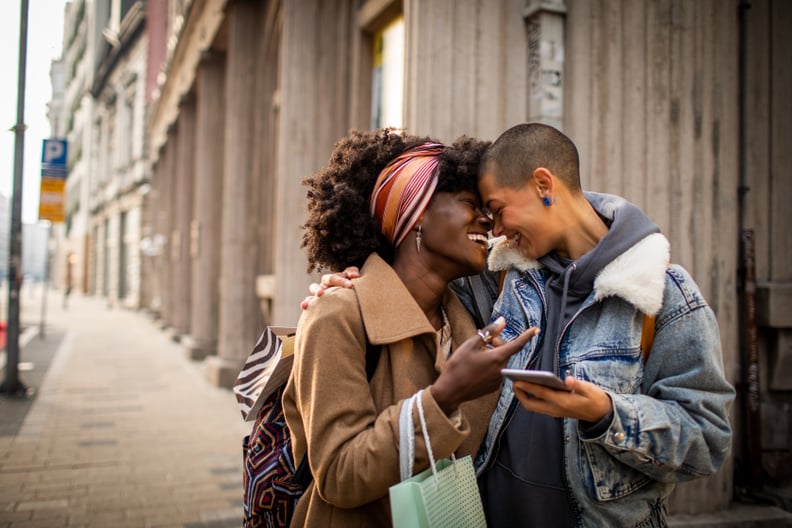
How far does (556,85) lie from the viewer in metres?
4.48

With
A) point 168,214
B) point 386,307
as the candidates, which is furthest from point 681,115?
point 168,214

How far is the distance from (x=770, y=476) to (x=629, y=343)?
350cm

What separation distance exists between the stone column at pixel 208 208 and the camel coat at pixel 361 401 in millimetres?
11012

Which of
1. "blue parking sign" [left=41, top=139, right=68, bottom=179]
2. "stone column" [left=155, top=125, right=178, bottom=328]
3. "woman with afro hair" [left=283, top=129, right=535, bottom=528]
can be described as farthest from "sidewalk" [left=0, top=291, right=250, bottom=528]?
"stone column" [left=155, top=125, right=178, bottom=328]

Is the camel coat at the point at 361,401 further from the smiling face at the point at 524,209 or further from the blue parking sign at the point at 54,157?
the blue parking sign at the point at 54,157

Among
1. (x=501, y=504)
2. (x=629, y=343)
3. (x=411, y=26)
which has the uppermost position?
(x=411, y=26)

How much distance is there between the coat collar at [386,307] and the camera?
2.03m

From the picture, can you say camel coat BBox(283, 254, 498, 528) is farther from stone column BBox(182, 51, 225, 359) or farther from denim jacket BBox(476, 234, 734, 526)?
stone column BBox(182, 51, 225, 359)

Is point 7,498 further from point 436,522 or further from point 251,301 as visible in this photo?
point 251,301

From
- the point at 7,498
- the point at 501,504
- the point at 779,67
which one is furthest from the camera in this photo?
the point at 7,498

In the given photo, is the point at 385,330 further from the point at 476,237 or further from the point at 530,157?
the point at 530,157

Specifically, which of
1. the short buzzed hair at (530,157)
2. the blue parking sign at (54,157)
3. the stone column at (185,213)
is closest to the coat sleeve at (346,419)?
the short buzzed hair at (530,157)

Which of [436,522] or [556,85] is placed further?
[556,85]

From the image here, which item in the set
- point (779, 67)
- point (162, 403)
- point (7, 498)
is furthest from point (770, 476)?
point (162, 403)
